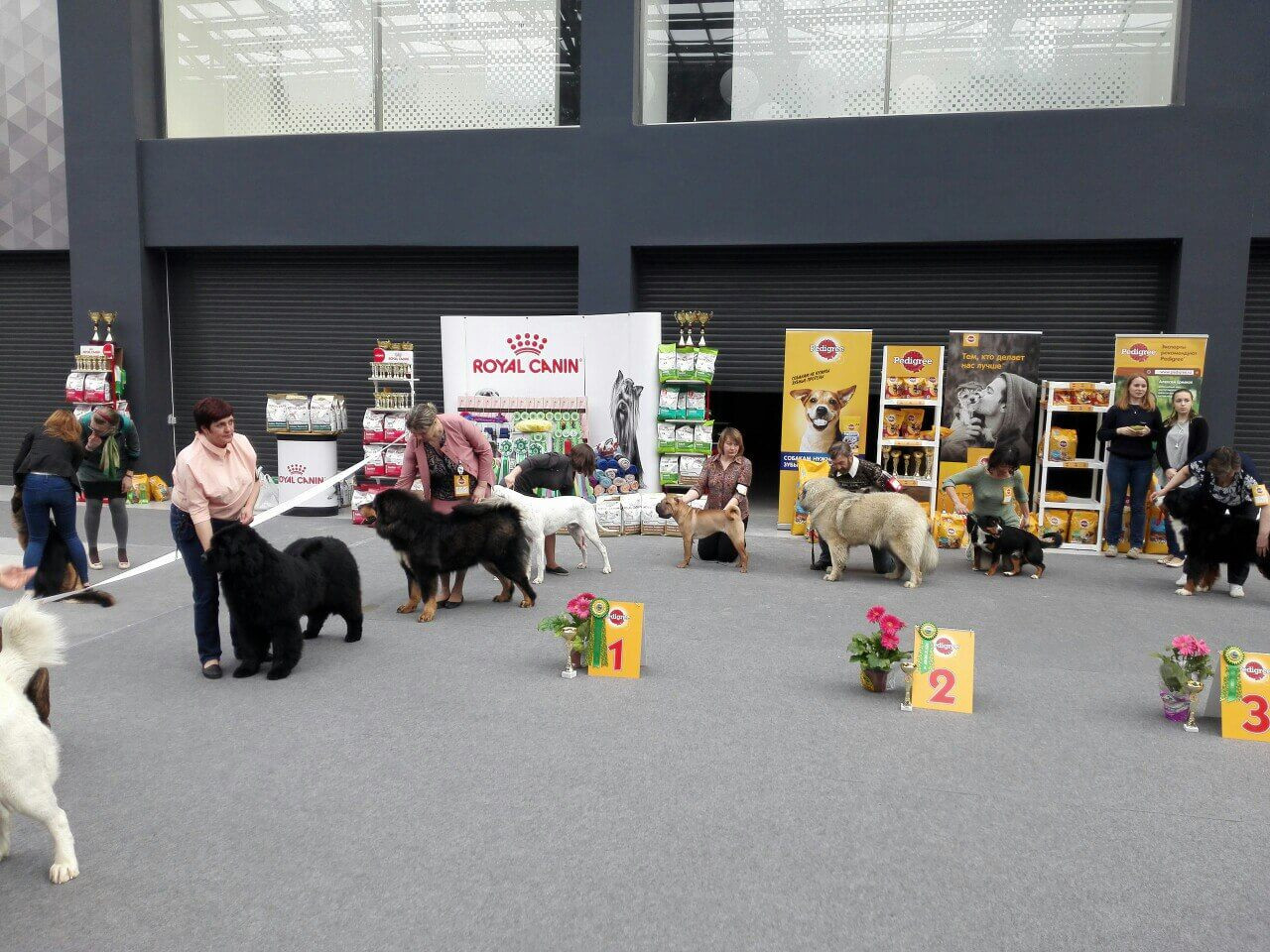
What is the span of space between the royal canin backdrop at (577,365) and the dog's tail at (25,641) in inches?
288

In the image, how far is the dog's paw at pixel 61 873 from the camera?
2.84 m

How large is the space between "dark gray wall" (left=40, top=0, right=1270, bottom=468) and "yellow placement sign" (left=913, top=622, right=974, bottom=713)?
703 cm

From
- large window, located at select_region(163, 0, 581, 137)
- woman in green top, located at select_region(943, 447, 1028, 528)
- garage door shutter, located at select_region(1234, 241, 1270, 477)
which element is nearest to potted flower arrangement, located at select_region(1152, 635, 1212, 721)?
woman in green top, located at select_region(943, 447, 1028, 528)

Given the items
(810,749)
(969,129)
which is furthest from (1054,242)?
(810,749)

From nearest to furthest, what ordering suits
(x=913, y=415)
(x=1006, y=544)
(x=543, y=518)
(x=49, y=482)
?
(x=49, y=482) < (x=543, y=518) < (x=1006, y=544) < (x=913, y=415)

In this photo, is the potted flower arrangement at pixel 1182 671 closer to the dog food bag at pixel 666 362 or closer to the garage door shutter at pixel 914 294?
the dog food bag at pixel 666 362

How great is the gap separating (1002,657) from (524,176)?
830 centimetres

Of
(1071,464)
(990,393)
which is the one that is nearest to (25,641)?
(990,393)

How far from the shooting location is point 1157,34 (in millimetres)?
9922

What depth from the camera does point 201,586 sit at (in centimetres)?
484

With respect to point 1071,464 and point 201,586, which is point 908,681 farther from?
point 1071,464

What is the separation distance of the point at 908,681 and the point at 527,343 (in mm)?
6776

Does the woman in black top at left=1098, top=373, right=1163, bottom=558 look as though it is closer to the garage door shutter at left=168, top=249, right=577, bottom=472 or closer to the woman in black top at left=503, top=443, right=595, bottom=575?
the woman in black top at left=503, top=443, right=595, bottom=575

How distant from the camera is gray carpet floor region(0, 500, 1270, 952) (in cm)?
267
